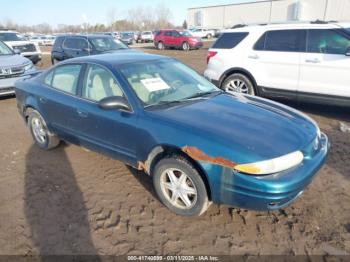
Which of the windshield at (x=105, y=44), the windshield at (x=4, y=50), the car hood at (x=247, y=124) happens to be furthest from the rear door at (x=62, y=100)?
the windshield at (x=105, y=44)

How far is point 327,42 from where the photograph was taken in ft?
18.3

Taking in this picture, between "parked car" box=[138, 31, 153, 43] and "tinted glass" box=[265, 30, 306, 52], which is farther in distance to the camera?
"parked car" box=[138, 31, 153, 43]

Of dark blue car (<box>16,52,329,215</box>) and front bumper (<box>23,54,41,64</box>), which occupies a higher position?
dark blue car (<box>16,52,329,215</box>)

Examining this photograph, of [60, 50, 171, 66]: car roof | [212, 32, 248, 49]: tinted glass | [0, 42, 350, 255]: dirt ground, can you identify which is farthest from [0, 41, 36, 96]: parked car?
[212, 32, 248, 49]: tinted glass

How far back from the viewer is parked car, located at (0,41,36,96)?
25.9 ft

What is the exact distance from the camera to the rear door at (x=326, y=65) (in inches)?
212

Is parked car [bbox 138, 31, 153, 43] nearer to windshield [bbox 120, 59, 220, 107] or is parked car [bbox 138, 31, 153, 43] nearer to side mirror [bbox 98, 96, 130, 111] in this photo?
windshield [bbox 120, 59, 220, 107]

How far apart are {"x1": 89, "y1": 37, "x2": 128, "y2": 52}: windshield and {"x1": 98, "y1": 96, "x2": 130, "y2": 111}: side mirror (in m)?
7.80

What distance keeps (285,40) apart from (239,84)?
4.19ft

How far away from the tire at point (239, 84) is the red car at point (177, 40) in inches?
753

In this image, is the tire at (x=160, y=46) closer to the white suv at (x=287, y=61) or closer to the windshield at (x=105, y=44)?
the windshield at (x=105, y=44)

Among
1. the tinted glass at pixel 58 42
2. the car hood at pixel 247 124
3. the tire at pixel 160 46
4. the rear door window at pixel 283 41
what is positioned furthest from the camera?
the tire at pixel 160 46

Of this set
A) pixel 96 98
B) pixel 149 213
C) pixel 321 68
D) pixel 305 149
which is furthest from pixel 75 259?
pixel 321 68

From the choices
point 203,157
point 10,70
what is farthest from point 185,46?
point 203,157
